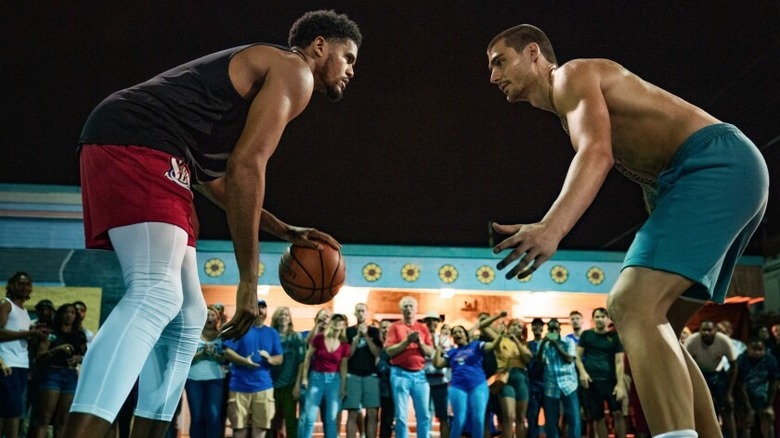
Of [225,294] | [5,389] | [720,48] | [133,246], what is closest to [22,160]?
[225,294]

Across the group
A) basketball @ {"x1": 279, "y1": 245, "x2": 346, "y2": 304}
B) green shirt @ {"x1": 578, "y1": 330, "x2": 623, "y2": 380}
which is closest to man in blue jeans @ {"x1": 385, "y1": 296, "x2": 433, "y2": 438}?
green shirt @ {"x1": 578, "y1": 330, "x2": 623, "y2": 380}

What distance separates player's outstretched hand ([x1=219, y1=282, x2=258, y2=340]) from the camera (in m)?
Result: 2.16

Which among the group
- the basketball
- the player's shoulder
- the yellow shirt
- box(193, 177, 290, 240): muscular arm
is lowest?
the basketball

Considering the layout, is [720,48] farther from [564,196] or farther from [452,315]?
[452,315]

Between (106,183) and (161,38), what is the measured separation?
25.0 ft

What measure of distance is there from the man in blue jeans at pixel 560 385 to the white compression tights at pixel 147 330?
6724 mm

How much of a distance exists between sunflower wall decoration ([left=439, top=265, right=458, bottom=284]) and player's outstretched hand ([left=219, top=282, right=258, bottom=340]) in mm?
13719

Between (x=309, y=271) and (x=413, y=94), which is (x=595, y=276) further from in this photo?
(x=309, y=271)

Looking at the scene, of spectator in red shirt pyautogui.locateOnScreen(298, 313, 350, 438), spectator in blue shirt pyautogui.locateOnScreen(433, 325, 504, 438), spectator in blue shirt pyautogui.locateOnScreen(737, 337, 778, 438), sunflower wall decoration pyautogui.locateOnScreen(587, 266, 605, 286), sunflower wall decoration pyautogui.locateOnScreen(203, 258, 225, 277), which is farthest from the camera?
sunflower wall decoration pyautogui.locateOnScreen(587, 266, 605, 286)

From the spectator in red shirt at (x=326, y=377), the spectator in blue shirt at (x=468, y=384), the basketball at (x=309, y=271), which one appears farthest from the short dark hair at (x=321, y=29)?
the spectator in blue shirt at (x=468, y=384)

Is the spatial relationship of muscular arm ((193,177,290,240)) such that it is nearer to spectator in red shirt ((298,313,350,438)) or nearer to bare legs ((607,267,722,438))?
bare legs ((607,267,722,438))

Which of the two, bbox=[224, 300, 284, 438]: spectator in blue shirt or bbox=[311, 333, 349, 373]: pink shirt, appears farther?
bbox=[311, 333, 349, 373]: pink shirt

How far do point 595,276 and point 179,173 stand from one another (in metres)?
14.8

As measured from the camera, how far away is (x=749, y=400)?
362 inches
